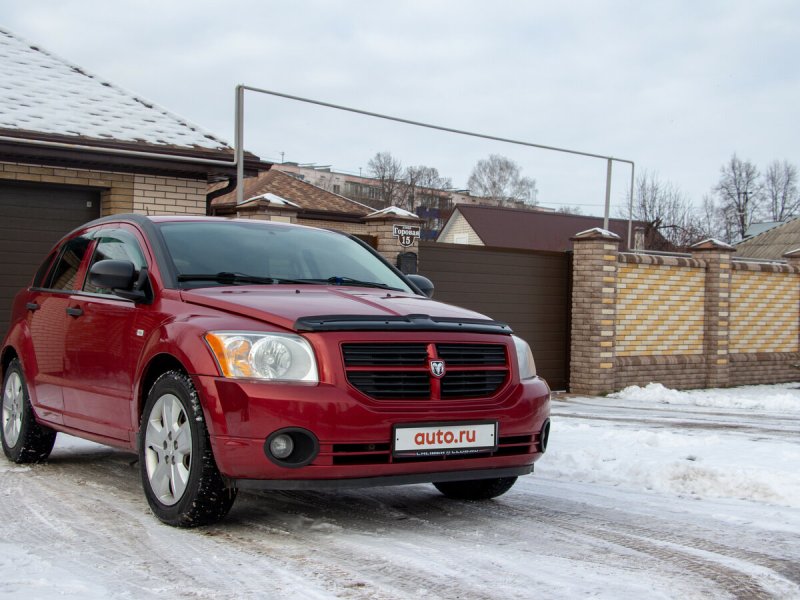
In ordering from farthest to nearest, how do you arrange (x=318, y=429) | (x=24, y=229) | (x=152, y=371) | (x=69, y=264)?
(x=24, y=229) < (x=69, y=264) < (x=152, y=371) < (x=318, y=429)

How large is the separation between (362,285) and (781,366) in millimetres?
13456

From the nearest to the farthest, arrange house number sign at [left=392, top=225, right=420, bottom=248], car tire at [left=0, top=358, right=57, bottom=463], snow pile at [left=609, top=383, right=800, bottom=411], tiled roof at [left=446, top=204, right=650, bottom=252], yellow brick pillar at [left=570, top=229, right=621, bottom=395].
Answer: car tire at [left=0, top=358, right=57, bottom=463] → house number sign at [left=392, top=225, right=420, bottom=248] → snow pile at [left=609, top=383, right=800, bottom=411] → yellow brick pillar at [left=570, top=229, right=621, bottom=395] → tiled roof at [left=446, top=204, right=650, bottom=252]

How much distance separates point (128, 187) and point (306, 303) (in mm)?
7629

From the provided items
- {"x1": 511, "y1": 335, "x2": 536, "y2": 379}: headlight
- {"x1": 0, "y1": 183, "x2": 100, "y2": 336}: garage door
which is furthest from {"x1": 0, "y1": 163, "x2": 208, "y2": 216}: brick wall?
{"x1": 511, "y1": 335, "x2": 536, "y2": 379}: headlight

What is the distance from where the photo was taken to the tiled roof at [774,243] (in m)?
35.8

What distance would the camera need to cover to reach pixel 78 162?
1141cm

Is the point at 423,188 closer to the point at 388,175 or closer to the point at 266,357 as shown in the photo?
the point at 388,175

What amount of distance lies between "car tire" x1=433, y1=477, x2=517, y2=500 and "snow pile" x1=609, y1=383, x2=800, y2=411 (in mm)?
8327

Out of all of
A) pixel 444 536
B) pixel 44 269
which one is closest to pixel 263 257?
pixel 444 536

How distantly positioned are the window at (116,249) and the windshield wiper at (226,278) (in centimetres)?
38

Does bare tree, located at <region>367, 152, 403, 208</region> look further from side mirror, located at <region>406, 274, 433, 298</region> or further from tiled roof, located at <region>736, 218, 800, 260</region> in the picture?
side mirror, located at <region>406, 274, 433, 298</region>

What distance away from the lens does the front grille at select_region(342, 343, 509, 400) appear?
4.65 m

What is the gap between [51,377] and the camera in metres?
6.36

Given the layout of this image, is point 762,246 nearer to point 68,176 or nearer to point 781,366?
point 781,366
